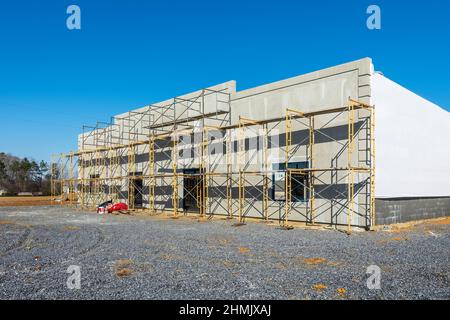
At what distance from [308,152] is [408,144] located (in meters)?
4.10

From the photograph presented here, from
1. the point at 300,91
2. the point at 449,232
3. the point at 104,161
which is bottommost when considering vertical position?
the point at 449,232

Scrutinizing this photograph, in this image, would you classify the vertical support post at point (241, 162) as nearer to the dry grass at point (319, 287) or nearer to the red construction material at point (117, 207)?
the red construction material at point (117, 207)

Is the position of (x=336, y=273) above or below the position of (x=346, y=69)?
below

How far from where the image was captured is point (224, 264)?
700 centimetres

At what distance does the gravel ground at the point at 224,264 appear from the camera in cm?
518

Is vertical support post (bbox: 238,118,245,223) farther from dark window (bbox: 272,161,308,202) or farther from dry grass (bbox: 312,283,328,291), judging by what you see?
dry grass (bbox: 312,283,328,291)

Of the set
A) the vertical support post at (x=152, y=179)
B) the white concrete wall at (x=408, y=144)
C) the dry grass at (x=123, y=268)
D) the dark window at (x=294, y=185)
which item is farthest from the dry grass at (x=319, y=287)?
the vertical support post at (x=152, y=179)

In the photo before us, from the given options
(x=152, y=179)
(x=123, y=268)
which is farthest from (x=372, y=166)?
(x=152, y=179)

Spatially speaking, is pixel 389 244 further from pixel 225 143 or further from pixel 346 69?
pixel 225 143

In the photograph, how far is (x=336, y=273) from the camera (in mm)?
6227
